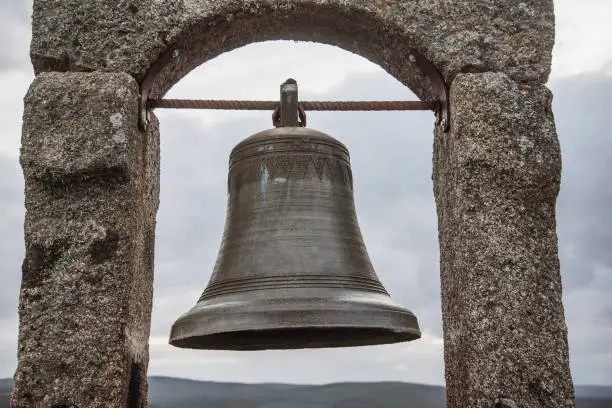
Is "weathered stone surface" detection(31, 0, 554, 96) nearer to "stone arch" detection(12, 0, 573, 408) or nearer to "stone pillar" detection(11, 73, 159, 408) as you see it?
"stone arch" detection(12, 0, 573, 408)

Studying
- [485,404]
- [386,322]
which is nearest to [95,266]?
[386,322]

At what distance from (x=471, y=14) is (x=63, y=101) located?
1.44m

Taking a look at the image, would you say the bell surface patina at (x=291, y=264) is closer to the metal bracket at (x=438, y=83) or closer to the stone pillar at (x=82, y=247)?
the stone pillar at (x=82, y=247)

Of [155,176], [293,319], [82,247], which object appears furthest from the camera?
[155,176]

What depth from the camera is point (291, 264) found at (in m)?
2.50

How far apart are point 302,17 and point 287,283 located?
1046mm

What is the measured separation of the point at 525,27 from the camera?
2.90 meters

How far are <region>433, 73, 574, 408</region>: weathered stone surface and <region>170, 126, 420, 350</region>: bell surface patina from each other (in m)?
0.22

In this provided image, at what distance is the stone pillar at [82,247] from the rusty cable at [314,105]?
16 cm

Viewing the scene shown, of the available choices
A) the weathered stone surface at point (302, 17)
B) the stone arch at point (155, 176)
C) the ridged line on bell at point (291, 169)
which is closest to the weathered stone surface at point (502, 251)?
the stone arch at point (155, 176)

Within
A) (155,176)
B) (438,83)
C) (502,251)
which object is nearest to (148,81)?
(155,176)

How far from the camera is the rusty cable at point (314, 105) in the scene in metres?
2.88

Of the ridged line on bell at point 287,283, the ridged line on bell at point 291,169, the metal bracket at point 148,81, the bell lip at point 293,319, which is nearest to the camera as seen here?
the bell lip at point 293,319

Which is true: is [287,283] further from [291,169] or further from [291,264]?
[291,169]
